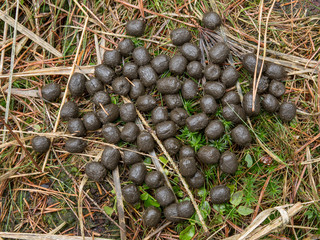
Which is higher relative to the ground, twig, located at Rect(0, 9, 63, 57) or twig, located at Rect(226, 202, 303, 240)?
twig, located at Rect(0, 9, 63, 57)

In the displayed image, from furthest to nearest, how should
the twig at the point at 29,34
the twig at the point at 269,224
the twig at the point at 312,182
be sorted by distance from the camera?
the twig at the point at 29,34 < the twig at the point at 312,182 < the twig at the point at 269,224

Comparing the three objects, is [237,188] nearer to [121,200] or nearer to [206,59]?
[121,200]

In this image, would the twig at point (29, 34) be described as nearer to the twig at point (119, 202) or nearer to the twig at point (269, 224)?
the twig at point (119, 202)

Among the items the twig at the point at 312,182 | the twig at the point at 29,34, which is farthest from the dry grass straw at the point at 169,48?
the twig at the point at 29,34

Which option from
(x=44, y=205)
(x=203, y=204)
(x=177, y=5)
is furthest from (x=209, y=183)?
(x=177, y=5)

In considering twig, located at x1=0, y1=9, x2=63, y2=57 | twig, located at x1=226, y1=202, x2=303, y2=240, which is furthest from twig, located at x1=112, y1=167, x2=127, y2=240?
twig, located at x1=0, y1=9, x2=63, y2=57

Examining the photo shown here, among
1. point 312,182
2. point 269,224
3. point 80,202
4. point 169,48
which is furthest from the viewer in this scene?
point 169,48

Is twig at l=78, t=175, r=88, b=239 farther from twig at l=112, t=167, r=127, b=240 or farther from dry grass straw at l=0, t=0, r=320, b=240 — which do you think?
twig at l=112, t=167, r=127, b=240

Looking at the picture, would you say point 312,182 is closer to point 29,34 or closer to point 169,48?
point 169,48

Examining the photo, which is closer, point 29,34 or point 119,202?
point 119,202

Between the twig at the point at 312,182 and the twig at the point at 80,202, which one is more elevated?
the twig at the point at 312,182

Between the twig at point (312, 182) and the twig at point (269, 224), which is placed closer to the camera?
the twig at point (269, 224)

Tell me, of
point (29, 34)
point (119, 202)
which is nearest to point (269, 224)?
point (119, 202)
